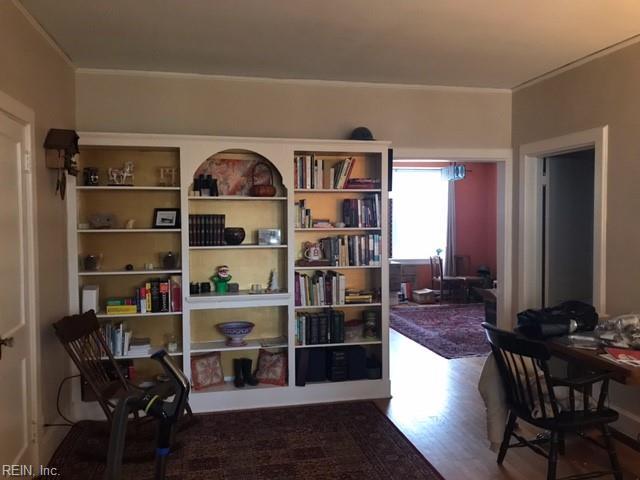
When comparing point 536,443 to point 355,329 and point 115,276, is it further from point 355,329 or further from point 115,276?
point 115,276

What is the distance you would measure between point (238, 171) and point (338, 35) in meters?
1.44

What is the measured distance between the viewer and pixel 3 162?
2666 mm

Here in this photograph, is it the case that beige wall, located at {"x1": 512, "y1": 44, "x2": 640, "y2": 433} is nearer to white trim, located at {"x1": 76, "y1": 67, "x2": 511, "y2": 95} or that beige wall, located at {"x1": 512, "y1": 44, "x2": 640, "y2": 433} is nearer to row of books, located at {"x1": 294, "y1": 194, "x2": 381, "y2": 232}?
white trim, located at {"x1": 76, "y1": 67, "x2": 511, "y2": 95}

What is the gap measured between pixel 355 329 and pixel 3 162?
287 cm

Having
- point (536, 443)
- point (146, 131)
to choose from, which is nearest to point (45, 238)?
point (146, 131)

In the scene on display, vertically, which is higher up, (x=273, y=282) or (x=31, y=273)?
(x=31, y=273)

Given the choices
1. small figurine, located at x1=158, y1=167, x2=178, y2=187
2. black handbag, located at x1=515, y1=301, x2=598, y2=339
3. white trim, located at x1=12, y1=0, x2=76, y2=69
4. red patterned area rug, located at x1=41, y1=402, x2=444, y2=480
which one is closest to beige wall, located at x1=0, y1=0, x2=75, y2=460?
white trim, located at x1=12, y1=0, x2=76, y2=69

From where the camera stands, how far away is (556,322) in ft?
10.2

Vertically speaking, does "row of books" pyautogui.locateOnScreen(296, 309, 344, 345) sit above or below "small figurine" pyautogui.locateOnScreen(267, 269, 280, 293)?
below

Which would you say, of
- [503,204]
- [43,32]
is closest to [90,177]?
[43,32]

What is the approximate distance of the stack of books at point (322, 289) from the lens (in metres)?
4.25

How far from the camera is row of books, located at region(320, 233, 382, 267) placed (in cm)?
433

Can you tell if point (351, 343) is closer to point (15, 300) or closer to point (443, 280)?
point (15, 300)

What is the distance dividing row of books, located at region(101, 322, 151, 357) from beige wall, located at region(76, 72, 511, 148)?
152 cm
